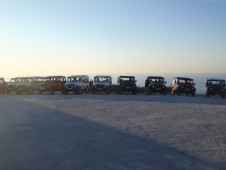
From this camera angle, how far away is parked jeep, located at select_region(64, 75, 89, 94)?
35.8m

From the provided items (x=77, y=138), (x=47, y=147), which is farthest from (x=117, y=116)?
(x=47, y=147)

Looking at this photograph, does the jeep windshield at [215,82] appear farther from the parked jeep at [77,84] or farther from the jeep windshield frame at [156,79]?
the parked jeep at [77,84]

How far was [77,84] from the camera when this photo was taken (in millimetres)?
36094

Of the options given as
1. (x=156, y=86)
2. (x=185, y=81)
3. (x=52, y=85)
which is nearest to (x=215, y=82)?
(x=185, y=81)

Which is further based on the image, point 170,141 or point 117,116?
point 117,116

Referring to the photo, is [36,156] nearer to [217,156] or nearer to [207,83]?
[217,156]

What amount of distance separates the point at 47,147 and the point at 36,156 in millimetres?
982

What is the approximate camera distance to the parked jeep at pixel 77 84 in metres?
35.8

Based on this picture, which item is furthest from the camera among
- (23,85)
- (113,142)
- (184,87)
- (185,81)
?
(23,85)

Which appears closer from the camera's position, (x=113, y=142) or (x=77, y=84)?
(x=113, y=142)

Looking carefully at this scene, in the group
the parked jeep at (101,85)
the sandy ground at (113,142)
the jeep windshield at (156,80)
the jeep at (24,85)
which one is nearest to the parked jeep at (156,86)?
the jeep windshield at (156,80)

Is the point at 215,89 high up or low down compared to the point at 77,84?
down

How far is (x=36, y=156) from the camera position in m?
8.88

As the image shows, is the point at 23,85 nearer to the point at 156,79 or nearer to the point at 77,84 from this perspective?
the point at 77,84
